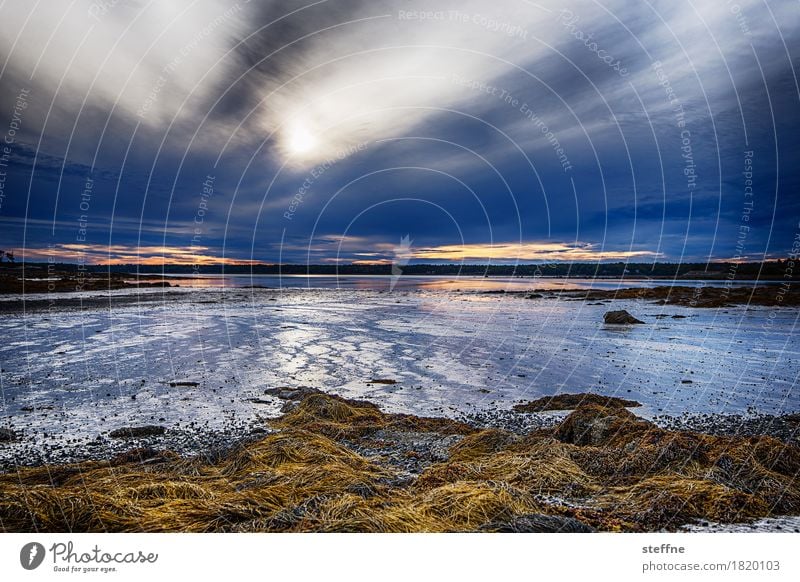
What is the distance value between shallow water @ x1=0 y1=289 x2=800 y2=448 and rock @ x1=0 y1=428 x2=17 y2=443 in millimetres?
266

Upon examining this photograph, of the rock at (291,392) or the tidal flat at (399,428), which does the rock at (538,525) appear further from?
the rock at (291,392)

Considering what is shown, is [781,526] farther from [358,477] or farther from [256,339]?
[256,339]

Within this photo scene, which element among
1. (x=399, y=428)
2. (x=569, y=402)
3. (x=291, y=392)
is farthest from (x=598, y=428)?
(x=291, y=392)

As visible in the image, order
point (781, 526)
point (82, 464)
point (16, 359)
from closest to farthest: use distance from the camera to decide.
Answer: point (781, 526) < point (82, 464) < point (16, 359)

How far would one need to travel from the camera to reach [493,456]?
21.6 ft

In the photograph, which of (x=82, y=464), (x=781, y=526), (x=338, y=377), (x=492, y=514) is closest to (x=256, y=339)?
(x=338, y=377)

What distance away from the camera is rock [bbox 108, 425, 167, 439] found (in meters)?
8.26

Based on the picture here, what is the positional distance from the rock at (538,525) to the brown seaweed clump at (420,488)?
14 millimetres

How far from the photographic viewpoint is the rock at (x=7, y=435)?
7.79 m

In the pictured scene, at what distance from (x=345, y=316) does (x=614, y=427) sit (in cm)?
2359

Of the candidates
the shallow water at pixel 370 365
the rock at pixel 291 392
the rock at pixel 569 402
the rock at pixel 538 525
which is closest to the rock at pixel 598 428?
the rock at pixel 569 402

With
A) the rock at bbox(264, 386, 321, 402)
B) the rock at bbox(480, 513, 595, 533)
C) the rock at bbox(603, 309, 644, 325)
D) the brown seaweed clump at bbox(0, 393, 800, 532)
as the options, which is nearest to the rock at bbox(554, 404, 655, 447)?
the brown seaweed clump at bbox(0, 393, 800, 532)

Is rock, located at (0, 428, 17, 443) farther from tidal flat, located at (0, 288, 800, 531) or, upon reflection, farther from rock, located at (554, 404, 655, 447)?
rock, located at (554, 404, 655, 447)

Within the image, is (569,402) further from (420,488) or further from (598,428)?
(420,488)
